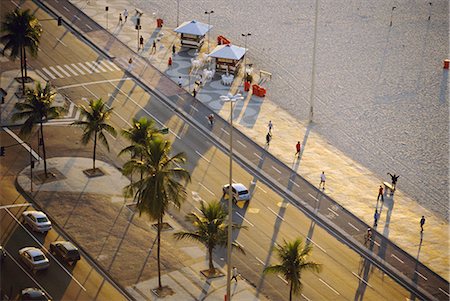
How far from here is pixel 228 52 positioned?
123 m

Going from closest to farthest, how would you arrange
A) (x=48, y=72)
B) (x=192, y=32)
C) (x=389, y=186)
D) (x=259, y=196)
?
1. (x=259, y=196)
2. (x=389, y=186)
3. (x=48, y=72)
4. (x=192, y=32)

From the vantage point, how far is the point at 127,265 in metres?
81.7

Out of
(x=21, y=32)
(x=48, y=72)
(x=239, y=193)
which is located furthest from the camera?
(x=48, y=72)

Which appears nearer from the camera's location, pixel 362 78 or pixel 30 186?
pixel 30 186

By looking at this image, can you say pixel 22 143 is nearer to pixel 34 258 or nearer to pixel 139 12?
pixel 34 258

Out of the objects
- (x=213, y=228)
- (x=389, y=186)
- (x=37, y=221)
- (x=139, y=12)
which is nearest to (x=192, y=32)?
(x=139, y=12)

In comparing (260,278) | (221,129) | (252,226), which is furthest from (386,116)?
(260,278)

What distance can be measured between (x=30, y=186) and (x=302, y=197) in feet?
88.4

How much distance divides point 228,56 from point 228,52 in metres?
0.80

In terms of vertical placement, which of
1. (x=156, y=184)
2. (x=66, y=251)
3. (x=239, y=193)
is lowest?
(x=66, y=251)

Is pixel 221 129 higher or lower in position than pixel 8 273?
higher

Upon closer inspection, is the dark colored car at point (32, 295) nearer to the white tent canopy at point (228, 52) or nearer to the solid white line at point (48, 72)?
the solid white line at point (48, 72)

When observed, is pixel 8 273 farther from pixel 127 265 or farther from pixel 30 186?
pixel 30 186

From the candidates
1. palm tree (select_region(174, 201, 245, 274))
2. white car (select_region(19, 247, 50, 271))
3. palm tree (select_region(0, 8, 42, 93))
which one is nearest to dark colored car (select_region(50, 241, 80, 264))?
white car (select_region(19, 247, 50, 271))
